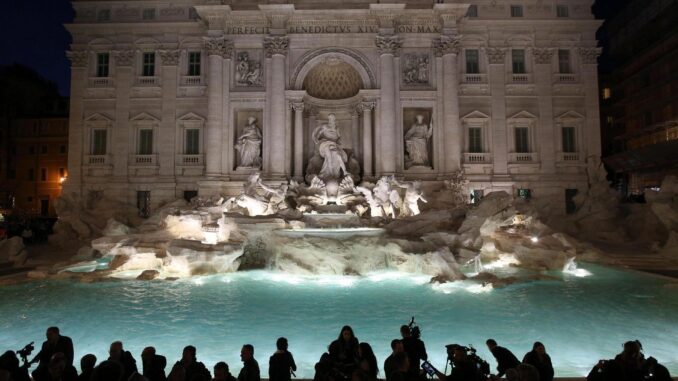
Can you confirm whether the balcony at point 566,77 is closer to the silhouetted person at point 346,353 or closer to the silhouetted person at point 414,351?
the silhouetted person at point 414,351

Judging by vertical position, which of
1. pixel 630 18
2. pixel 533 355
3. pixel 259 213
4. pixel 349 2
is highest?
pixel 630 18

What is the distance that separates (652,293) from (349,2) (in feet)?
61.9

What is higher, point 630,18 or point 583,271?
point 630,18

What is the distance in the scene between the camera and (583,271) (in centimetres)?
1268

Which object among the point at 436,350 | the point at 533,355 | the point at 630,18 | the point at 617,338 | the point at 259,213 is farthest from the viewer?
the point at 630,18

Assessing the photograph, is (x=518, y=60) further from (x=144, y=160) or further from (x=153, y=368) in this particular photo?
(x=153, y=368)

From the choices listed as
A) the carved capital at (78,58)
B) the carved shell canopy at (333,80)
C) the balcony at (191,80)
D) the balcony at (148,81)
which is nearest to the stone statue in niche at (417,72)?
the carved shell canopy at (333,80)

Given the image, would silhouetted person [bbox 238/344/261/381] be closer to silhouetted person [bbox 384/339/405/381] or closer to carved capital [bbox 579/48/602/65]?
silhouetted person [bbox 384/339/405/381]

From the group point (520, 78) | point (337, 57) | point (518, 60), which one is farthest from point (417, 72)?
point (518, 60)

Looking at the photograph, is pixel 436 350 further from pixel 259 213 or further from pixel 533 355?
pixel 259 213

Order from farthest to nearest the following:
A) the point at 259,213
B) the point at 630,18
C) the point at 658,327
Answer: the point at 630,18 < the point at 259,213 < the point at 658,327

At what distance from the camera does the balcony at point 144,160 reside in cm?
2322

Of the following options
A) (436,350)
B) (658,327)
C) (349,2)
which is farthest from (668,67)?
(436,350)

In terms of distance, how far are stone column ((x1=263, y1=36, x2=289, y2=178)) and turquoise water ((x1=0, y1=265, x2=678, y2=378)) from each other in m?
10.3
